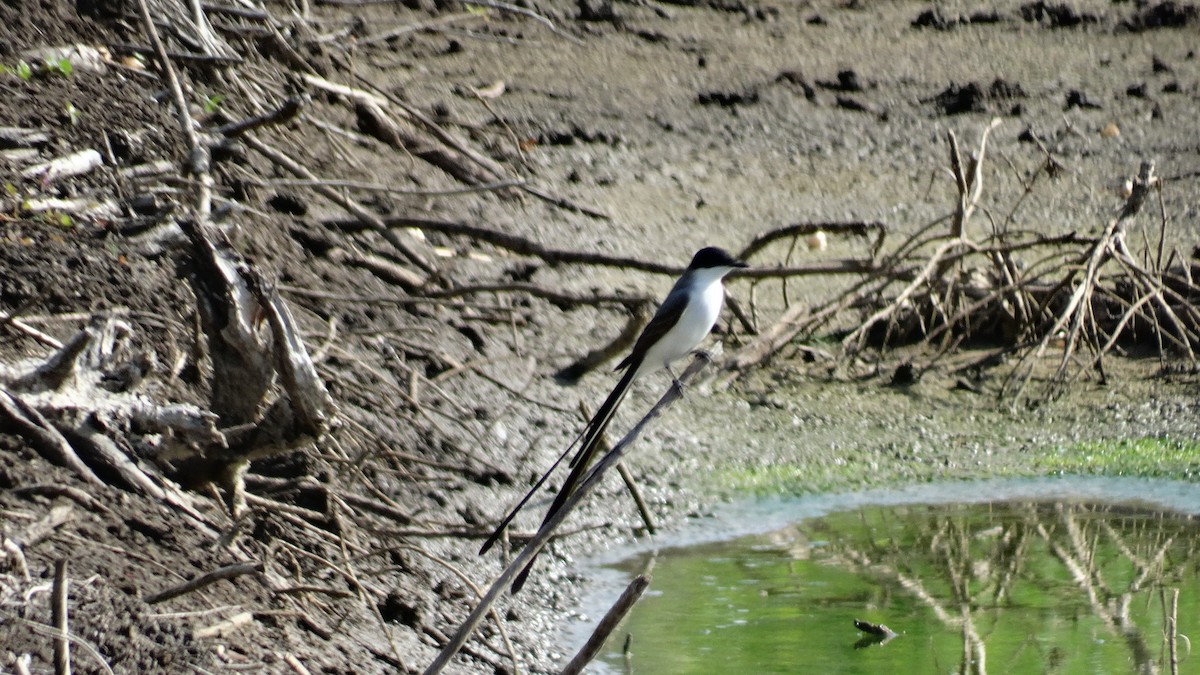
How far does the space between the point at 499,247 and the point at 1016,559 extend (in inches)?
97.0

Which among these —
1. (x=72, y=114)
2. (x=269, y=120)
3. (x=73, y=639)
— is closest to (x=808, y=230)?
(x=269, y=120)

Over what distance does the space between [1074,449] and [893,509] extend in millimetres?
1220

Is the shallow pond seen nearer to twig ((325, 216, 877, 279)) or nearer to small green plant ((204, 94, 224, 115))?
twig ((325, 216, 877, 279))

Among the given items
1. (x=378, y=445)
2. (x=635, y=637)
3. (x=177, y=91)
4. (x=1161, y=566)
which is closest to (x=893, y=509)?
(x=1161, y=566)

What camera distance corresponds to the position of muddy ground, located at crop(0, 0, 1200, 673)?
4.46 metres

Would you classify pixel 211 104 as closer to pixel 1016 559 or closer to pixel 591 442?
pixel 591 442

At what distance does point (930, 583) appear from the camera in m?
5.89

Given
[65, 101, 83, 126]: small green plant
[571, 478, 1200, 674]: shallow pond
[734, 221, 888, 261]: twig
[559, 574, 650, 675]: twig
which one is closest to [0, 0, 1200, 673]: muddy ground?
[65, 101, 83, 126]: small green plant

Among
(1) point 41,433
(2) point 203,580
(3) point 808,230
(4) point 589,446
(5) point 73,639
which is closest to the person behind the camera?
(5) point 73,639

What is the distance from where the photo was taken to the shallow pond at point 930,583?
5.17 m

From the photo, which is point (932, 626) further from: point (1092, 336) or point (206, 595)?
point (1092, 336)

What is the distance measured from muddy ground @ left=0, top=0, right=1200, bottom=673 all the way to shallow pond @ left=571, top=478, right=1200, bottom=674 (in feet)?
1.03

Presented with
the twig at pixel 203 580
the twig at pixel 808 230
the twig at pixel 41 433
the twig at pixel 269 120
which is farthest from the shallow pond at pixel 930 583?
the twig at pixel 269 120

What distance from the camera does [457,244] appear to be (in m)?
7.88
